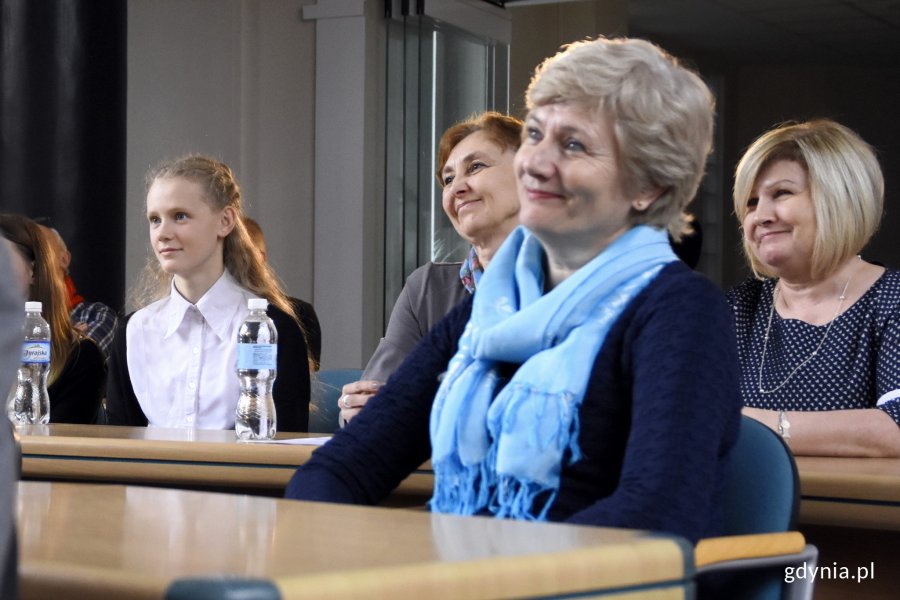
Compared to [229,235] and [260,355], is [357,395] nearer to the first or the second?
[260,355]

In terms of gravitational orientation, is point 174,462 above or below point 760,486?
below

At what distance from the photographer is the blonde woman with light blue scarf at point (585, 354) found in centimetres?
146

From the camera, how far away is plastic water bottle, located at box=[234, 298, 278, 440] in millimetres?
2963

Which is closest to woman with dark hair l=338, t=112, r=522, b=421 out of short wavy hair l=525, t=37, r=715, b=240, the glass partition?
short wavy hair l=525, t=37, r=715, b=240

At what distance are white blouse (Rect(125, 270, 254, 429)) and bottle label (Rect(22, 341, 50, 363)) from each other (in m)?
0.20

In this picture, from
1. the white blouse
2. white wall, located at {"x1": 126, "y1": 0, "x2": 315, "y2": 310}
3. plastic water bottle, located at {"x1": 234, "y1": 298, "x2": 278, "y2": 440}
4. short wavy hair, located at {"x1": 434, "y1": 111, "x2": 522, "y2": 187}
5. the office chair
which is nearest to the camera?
the office chair

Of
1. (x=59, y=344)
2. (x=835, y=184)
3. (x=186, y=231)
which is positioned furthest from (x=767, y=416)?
(x=59, y=344)

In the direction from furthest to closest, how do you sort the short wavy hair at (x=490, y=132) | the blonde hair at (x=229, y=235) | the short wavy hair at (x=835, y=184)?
the blonde hair at (x=229, y=235), the short wavy hair at (x=490, y=132), the short wavy hair at (x=835, y=184)

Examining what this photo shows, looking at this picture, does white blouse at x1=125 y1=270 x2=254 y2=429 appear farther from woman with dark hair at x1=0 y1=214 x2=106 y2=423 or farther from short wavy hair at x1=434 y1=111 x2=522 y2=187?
short wavy hair at x1=434 y1=111 x2=522 y2=187

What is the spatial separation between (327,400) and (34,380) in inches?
30.2

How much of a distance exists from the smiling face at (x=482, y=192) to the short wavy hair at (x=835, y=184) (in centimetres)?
70

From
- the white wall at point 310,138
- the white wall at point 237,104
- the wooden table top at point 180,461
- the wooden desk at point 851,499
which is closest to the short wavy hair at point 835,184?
the wooden table top at point 180,461

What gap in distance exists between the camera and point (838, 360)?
8.55ft

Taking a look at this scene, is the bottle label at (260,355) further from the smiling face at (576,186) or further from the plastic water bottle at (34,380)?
the smiling face at (576,186)
